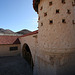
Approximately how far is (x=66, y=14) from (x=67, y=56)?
13.7 feet

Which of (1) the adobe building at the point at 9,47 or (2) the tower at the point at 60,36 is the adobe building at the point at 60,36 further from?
(1) the adobe building at the point at 9,47

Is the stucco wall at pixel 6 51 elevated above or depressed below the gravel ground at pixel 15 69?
above

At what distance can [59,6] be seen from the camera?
Result: 19.1 ft

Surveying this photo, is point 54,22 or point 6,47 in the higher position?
point 54,22

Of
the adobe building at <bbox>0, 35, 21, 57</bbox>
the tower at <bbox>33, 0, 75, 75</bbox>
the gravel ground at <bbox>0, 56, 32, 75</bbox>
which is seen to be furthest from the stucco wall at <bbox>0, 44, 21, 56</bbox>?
the tower at <bbox>33, 0, 75, 75</bbox>

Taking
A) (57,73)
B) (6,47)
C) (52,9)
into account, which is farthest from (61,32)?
(6,47)

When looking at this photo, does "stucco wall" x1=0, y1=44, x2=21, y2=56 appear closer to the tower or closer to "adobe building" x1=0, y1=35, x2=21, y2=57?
"adobe building" x1=0, y1=35, x2=21, y2=57

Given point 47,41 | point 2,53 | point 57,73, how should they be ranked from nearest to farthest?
point 57,73 < point 47,41 < point 2,53

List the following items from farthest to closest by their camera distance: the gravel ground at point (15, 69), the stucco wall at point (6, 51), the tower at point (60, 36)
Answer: the stucco wall at point (6, 51)
the gravel ground at point (15, 69)
the tower at point (60, 36)

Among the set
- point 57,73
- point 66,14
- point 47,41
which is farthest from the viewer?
point 47,41

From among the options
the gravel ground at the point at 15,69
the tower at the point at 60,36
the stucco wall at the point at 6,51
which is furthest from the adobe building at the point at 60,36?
the stucco wall at the point at 6,51

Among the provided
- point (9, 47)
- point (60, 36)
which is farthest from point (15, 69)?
point (60, 36)

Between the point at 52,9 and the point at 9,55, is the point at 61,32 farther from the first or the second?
the point at 9,55

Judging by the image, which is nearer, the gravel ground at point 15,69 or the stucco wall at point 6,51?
the gravel ground at point 15,69
